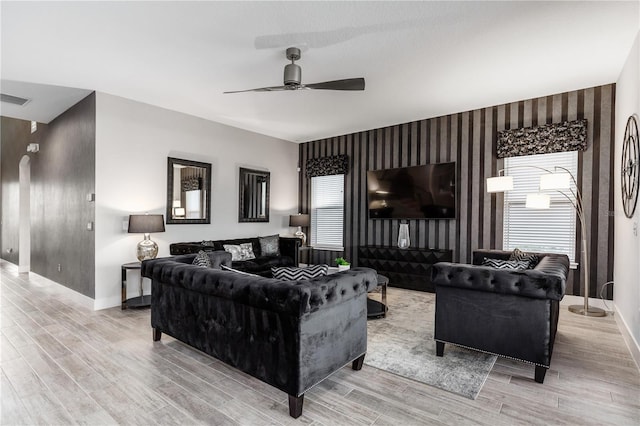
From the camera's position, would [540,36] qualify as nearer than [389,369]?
No

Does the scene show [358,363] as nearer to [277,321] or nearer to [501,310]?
[277,321]

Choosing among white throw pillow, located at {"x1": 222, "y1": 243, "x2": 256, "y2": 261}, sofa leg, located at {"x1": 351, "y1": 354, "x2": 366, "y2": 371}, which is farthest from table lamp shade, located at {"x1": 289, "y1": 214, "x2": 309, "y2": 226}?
sofa leg, located at {"x1": 351, "y1": 354, "x2": 366, "y2": 371}

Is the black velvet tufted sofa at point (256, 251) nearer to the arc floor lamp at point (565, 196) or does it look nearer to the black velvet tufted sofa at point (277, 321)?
the black velvet tufted sofa at point (277, 321)

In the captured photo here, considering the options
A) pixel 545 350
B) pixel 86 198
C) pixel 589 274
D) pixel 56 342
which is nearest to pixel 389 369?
pixel 545 350

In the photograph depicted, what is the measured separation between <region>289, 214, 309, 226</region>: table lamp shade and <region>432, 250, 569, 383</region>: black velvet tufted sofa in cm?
447

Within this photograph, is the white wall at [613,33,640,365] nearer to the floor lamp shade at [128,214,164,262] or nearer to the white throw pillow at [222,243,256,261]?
the white throw pillow at [222,243,256,261]

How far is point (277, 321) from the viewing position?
7.09 feet

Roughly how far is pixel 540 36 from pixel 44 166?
7.95 meters

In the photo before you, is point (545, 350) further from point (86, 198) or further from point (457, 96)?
point (86, 198)

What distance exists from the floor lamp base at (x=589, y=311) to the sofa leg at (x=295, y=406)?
4076 millimetres

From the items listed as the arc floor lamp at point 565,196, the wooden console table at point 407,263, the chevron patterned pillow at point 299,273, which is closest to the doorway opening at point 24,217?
the wooden console table at point 407,263

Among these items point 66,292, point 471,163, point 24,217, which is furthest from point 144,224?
point 24,217

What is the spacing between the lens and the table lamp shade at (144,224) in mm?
4496

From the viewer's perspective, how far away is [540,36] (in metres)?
3.17
